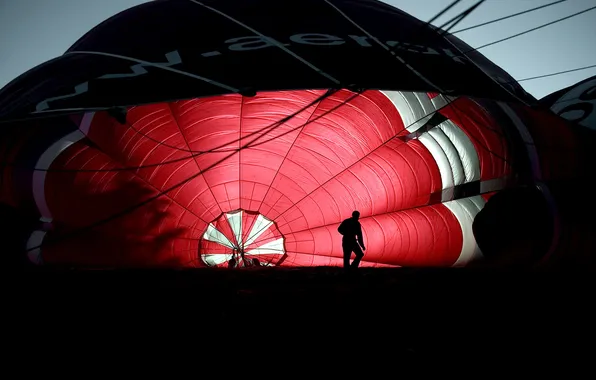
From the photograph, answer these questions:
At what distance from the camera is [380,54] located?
12.0ft

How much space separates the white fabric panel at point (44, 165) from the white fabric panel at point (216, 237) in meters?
3.34

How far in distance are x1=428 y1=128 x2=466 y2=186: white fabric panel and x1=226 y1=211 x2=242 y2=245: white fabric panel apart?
A: 14.8ft

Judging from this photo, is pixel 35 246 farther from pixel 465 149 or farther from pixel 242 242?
pixel 465 149

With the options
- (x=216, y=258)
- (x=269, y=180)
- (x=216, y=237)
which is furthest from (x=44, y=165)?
(x=216, y=258)

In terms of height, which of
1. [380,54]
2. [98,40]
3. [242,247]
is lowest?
[242,247]

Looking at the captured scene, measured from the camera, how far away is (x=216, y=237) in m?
8.61

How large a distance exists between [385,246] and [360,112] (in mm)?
2987

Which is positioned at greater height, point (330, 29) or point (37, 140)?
point (330, 29)

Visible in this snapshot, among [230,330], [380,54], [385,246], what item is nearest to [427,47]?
[380,54]

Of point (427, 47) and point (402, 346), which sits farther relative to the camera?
point (427, 47)

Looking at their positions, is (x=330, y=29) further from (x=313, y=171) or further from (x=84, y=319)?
(x=313, y=171)

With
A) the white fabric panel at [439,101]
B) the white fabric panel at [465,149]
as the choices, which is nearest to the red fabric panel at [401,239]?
the white fabric panel at [465,149]

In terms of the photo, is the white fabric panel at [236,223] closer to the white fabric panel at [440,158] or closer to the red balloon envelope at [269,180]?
the red balloon envelope at [269,180]

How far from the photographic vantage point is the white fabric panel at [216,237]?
8.52 meters
